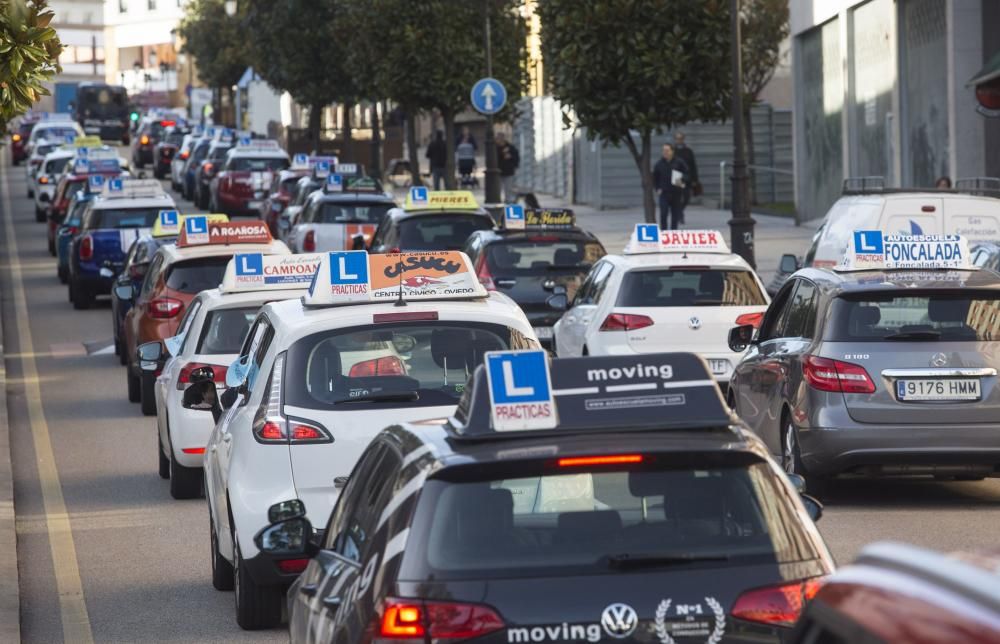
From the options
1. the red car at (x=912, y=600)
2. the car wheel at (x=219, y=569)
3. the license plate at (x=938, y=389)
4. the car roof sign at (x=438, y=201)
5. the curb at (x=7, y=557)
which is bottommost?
the curb at (x=7, y=557)

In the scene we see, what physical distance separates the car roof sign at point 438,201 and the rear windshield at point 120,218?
686 centimetres

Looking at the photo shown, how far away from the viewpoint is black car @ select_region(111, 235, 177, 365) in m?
23.2

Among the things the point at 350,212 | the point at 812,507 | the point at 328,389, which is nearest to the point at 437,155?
the point at 350,212

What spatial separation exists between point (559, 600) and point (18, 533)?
8295 millimetres

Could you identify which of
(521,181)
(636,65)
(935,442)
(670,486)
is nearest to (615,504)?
(670,486)

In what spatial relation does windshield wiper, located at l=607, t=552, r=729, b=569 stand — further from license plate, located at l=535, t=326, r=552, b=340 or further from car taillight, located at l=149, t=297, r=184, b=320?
license plate, located at l=535, t=326, r=552, b=340

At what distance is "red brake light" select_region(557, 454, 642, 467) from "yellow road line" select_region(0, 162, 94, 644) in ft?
15.3

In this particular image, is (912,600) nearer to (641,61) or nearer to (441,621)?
(441,621)

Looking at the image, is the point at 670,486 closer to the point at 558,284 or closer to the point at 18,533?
the point at 18,533

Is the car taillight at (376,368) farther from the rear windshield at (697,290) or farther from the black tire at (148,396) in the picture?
the black tire at (148,396)

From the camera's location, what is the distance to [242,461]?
9.08 m

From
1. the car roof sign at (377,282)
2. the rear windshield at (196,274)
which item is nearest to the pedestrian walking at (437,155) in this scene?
the rear windshield at (196,274)

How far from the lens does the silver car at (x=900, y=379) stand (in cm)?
1191

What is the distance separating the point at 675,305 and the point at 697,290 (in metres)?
0.27
